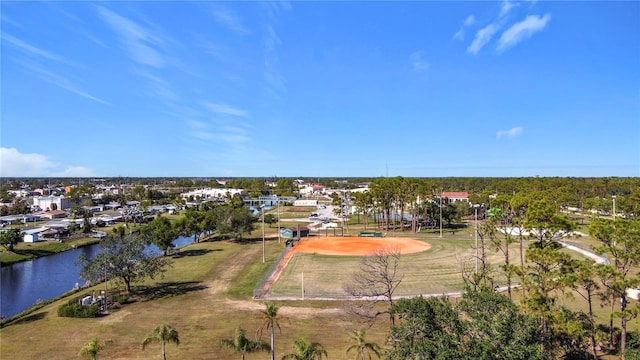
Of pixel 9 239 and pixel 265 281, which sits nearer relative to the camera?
pixel 265 281

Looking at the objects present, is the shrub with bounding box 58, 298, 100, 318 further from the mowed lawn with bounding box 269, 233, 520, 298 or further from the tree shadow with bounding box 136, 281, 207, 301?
the mowed lawn with bounding box 269, 233, 520, 298

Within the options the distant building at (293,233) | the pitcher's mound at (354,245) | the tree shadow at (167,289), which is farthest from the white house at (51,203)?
the tree shadow at (167,289)

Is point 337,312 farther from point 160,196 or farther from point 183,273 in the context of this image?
point 160,196

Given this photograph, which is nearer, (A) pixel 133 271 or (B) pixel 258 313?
(B) pixel 258 313

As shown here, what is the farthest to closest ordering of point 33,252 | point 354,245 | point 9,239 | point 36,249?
1. point 36,249
2. point 33,252
3. point 9,239
4. point 354,245

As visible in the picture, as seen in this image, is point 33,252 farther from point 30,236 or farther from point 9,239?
point 30,236

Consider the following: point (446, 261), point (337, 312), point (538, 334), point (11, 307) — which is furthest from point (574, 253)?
point (11, 307)

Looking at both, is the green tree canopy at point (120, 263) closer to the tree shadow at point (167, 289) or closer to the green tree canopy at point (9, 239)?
the tree shadow at point (167, 289)

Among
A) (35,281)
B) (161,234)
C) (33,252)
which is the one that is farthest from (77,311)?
(33,252)
